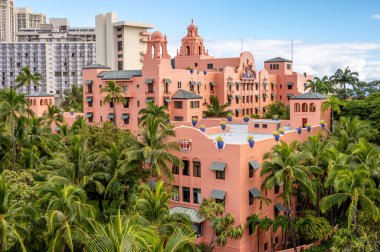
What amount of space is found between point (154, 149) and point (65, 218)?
47.3ft

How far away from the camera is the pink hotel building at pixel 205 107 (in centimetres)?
4297

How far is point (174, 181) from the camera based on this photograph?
150 ft

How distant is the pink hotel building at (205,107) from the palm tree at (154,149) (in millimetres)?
2537

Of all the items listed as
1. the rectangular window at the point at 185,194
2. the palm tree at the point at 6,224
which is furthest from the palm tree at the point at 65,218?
the rectangular window at the point at 185,194

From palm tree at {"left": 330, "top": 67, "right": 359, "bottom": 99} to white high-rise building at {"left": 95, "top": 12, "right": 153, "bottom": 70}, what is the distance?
58380 millimetres

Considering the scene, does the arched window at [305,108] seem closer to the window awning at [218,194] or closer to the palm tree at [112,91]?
the window awning at [218,194]

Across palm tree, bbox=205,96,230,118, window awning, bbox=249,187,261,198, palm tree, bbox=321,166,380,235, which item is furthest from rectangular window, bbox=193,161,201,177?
palm tree, bbox=205,96,230,118

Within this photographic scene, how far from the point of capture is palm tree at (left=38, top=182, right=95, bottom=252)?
2788 cm

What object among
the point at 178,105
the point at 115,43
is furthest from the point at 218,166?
the point at 115,43

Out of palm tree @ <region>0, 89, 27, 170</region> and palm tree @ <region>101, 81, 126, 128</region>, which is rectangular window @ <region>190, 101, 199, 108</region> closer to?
palm tree @ <region>101, 81, 126, 128</region>

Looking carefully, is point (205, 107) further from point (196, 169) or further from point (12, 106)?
point (12, 106)

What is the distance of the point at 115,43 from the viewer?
134 metres

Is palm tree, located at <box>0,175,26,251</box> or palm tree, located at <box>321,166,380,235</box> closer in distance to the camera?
palm tree, located at <box>0,175,26,251</box>

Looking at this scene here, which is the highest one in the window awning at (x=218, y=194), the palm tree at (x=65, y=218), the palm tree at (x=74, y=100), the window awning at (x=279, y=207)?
the palm tree at (x=74, y=100)
